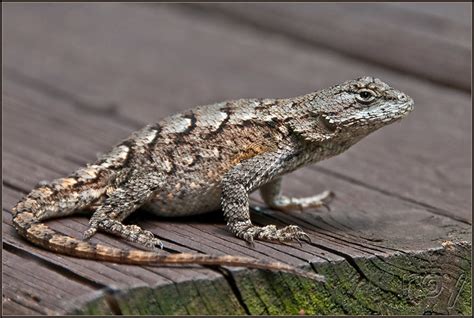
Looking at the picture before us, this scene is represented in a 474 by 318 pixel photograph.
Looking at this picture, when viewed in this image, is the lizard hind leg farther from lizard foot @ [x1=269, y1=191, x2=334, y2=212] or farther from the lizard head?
the lizard head

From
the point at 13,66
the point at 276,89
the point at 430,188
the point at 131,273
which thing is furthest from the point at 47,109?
the point at 131,273

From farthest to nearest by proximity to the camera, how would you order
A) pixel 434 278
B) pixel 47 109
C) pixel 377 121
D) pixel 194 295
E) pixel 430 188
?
pixel 47 109
pixel 430 188
pixel 377 121
pixel 434 278
pixel 194 295

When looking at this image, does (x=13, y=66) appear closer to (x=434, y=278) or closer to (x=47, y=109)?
(x=47, y=109)

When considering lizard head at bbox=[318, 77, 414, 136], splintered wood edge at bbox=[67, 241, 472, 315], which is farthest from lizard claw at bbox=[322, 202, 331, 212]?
splintered wood edge at bbox=[67, 241, 472, 315]

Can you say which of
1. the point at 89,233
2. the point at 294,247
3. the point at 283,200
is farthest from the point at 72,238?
the point at 283,200

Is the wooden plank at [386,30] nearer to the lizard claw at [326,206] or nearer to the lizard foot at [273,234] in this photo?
the lizard claw at [326,206]
